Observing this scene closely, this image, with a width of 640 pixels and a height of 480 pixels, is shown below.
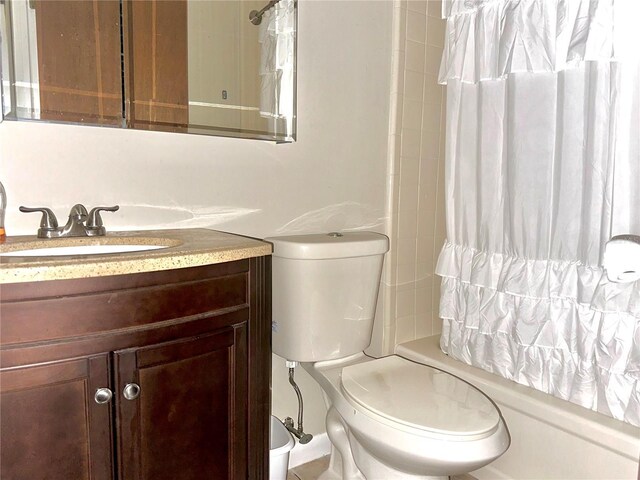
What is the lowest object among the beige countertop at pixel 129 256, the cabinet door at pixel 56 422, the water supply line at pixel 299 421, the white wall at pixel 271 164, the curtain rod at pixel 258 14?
the water supply line at pixel 299 421

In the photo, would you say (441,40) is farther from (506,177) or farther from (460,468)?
(460,468)

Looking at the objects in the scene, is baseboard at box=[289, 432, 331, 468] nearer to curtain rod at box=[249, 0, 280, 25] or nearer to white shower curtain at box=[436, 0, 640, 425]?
white shower curtain at box=[436, 0, 640, 425]

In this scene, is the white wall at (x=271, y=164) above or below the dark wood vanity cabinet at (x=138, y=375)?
above

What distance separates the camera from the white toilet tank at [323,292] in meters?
1.47

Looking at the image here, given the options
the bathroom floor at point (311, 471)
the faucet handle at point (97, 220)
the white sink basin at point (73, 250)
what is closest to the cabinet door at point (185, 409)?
the white sink basin at point (73, 250)

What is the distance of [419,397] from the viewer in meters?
1.32

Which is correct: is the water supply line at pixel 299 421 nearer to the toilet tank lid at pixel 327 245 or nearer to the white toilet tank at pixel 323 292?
the white toilet tank at pixel 323 292

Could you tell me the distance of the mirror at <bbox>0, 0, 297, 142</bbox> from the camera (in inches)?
49.1

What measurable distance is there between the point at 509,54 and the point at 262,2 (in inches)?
32.0

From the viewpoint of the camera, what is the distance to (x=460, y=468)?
1.19 meters

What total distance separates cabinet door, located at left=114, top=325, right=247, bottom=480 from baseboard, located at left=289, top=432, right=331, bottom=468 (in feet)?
2.03

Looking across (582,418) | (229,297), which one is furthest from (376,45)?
(582,418)

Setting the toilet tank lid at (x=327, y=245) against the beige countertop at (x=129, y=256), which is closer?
the beige countertop at (x=129, y=256)

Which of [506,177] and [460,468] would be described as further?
[506,177]
